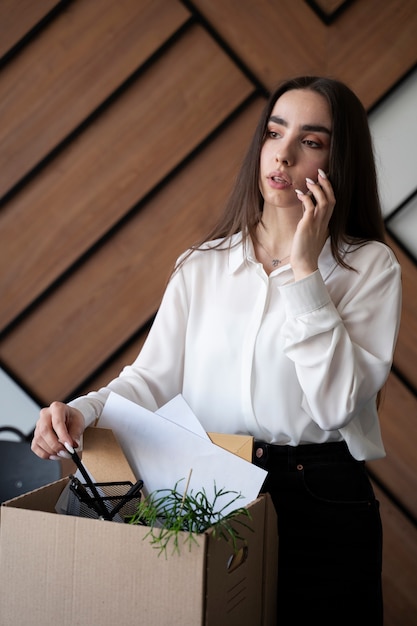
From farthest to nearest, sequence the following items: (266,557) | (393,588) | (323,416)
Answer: (393,588)
(323,416)
(266,557)

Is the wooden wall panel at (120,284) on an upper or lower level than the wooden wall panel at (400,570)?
upper

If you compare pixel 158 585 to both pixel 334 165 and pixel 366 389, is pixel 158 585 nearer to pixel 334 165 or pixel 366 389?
pixel 366 389

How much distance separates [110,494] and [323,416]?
1.22 ft

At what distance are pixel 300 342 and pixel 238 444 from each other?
0.24m

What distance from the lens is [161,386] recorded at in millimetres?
1385

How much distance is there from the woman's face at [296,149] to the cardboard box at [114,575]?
2.12ft

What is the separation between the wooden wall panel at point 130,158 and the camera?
7.83ft

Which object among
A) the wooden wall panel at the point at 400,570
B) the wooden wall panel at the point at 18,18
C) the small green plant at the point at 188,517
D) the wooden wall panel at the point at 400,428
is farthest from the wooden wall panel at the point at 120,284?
Result: the small green plant at the point at 188,517

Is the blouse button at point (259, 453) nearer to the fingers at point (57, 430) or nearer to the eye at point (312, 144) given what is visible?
the fingers at point (57, 430)

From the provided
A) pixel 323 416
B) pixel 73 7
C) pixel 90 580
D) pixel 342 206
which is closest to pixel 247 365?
pixel 323 416

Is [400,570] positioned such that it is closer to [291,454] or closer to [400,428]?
[400,428]

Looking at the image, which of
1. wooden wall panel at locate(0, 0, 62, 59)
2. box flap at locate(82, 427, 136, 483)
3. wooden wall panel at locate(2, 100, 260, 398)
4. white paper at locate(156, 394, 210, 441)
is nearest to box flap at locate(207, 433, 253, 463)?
white paper at locate(156, 394, 210, 441)

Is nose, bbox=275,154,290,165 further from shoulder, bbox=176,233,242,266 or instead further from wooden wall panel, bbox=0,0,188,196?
wooden wall panel, bbox=0,0,188,196

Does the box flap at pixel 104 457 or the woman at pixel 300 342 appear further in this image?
the woman at pixel 300 342
